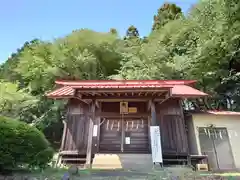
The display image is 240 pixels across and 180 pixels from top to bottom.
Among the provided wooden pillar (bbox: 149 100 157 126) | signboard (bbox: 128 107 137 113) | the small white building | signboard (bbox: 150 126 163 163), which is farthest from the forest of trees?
signboard (bbox: 150 126 163 163)

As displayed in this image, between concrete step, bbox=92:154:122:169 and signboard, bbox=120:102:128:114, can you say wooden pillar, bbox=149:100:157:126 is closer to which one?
signboard, bbox=120:102:128:114

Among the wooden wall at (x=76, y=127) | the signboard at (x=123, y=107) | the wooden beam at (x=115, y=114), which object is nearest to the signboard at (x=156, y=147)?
the wooden beam at (x=115, y=114)

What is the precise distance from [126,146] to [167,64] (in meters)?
7.11

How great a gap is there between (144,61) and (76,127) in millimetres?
7705

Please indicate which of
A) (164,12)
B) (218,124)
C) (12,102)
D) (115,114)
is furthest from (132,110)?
(164,12)

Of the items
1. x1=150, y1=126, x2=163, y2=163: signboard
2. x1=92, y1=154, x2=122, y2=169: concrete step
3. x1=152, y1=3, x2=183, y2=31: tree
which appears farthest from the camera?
x1=152, y1=3, x2=183, y2=31: tree

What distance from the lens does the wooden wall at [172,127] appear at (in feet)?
28.9

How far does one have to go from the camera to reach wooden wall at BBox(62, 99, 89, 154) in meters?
8.99

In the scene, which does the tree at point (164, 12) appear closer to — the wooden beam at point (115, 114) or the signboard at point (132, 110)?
the signboard at point (132, 110)

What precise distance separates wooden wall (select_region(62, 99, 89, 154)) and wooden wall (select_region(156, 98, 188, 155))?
3278 millimetres

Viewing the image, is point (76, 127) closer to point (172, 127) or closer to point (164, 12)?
point (172, 127)

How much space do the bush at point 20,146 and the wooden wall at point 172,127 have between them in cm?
505

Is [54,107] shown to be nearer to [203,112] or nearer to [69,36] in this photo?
[69,36]

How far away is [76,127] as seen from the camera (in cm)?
927
